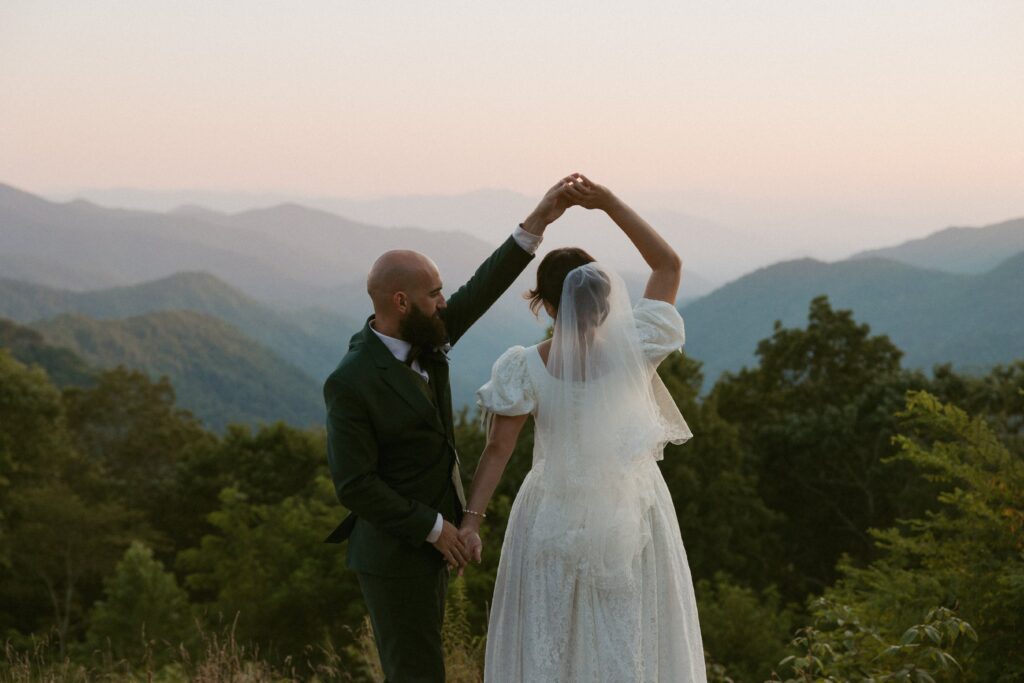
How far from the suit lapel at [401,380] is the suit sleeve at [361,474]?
0.14 meters

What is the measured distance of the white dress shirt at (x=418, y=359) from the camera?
12.4 ft

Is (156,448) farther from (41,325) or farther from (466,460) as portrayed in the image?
(41,325)

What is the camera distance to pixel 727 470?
30141 mm

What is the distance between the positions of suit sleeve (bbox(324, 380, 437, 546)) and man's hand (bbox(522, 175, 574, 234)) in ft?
3.56

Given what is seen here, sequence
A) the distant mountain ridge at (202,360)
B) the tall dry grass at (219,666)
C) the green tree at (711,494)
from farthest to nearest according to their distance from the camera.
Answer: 1. the distant mountain ridge at (202,360)
2. the green tree at (711,494)
3. the tall dry grass at (219,666)

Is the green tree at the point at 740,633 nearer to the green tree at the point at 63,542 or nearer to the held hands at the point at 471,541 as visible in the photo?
the held hands at the point at 471,541

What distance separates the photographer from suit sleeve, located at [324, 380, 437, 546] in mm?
3650

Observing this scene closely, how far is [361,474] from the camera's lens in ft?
12.0

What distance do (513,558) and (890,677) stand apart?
162 centimetres

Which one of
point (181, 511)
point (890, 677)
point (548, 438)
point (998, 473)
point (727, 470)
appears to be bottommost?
point (181, 511)

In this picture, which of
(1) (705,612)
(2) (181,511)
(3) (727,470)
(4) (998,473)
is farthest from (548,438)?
(2) (181,511)

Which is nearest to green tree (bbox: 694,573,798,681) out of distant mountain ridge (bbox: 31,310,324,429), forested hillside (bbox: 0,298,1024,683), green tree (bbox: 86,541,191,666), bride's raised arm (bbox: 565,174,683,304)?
forested hillside (bbox: 0,298,1024,683)

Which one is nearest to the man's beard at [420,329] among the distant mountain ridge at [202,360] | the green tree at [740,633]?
the green tree at [740,633]

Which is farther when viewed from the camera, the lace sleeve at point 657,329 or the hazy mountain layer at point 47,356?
the hazy mountain layer at point 47,356
